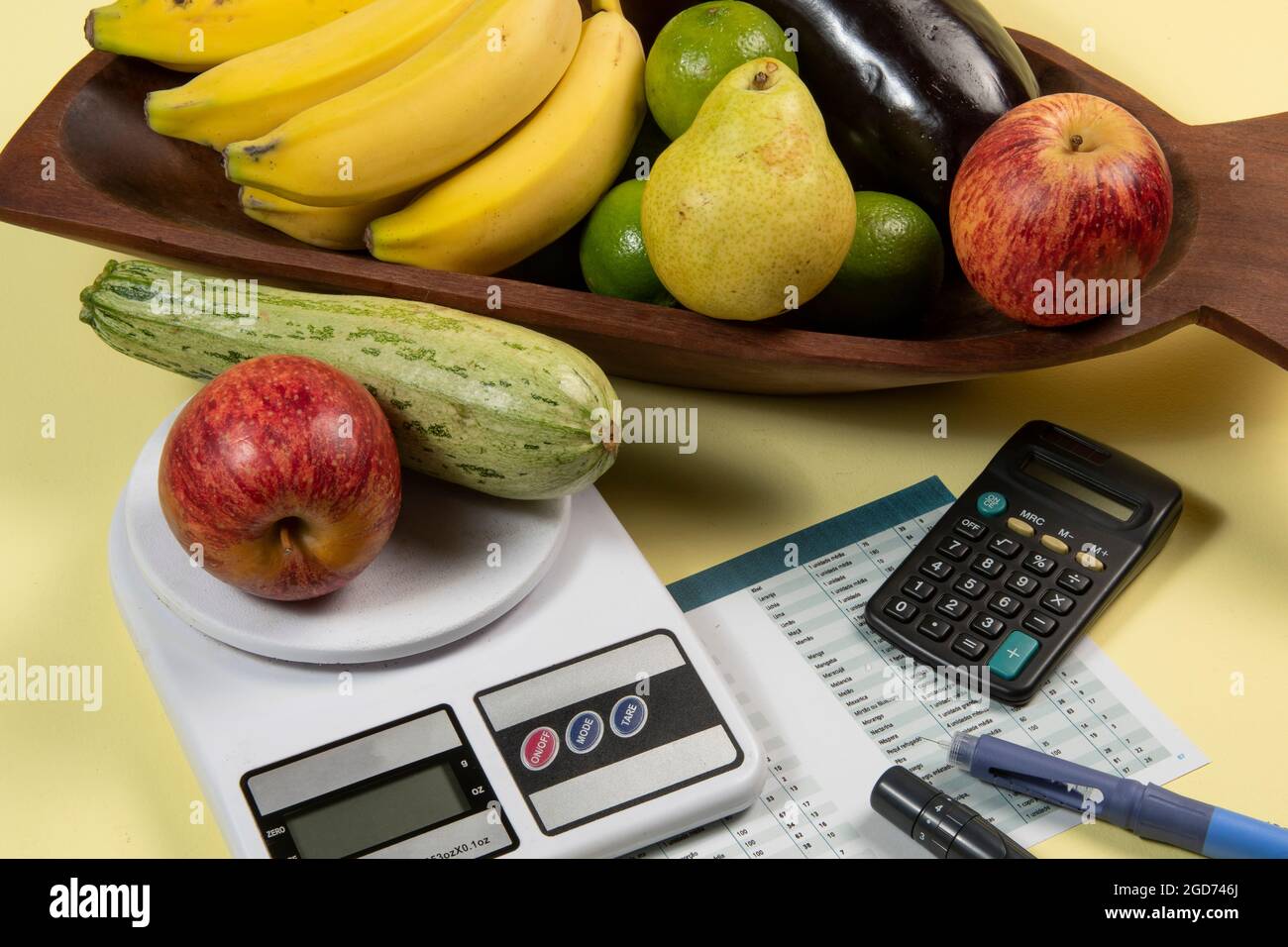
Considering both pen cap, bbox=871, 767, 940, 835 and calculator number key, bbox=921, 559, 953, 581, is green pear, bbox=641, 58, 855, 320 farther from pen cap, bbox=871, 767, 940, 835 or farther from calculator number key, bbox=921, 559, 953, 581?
pen cap, bbox=871, 767, 940, 835

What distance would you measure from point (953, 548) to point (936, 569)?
0.8 inches

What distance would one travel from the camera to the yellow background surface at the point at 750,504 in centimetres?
88

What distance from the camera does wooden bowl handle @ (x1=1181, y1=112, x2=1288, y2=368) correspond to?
37.1 inches

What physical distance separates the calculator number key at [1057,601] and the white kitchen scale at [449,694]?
0.23m

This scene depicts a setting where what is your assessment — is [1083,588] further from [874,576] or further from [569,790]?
[569,790]

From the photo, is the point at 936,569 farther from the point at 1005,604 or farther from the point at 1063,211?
the point at 1063,211

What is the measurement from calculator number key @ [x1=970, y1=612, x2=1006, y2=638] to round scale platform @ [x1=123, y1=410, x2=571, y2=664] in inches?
10.5

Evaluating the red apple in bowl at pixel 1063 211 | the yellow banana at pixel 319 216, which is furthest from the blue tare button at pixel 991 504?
the yellow banana at pixel 319 216

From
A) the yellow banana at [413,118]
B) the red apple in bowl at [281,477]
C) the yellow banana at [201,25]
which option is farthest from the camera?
the yellow banana at [201,25]

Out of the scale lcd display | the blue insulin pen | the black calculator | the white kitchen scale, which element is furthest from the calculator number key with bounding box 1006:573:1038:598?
the scale lcd display

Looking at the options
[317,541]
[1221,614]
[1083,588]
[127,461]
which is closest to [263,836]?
[317,541]

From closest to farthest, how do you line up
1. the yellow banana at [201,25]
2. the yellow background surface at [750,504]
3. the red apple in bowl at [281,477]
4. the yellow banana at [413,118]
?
the red apple in bowl at [281,477] < the yellow background surface at [750,504] < the yellow banana at [413,118] < the yellow banana at [201,25]

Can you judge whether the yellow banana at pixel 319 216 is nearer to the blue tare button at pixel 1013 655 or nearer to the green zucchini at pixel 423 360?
the green zucchini at pixel 423 360

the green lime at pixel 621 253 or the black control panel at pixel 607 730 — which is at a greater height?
the green lime at pixel 621 253
